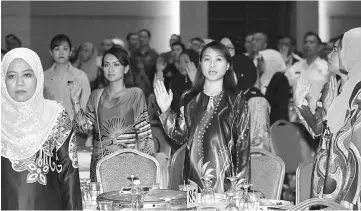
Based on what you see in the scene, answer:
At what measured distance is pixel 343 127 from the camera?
4.36 meters

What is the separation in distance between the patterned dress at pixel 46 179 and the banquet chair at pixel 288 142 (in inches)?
141

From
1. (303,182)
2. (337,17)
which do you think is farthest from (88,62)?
(303,182)

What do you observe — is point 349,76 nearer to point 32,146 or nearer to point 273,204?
point 273,204

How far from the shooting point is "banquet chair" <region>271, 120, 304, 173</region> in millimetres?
7621

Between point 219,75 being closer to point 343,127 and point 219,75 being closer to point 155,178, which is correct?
point 155,178

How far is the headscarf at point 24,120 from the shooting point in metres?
4.26

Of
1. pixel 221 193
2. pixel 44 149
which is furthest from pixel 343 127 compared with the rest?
pixel 44 149

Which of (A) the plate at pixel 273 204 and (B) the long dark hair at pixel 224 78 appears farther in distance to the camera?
(B) the long dark hair at pixel 224 78

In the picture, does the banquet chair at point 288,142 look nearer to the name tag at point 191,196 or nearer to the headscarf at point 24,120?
the name tag at point 191,196

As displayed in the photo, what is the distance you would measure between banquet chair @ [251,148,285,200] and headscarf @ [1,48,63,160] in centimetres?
162

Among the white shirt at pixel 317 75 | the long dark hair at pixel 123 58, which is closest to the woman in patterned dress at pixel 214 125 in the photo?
the long dark hair at pixel 123 58

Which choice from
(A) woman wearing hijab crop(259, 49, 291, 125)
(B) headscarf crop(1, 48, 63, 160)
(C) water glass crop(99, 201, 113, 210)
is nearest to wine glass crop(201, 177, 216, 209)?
(C) water glass crop(99, 201, 113, 210)

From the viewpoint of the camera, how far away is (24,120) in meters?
A: 4.29

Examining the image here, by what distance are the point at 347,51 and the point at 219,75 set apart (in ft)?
3.14
